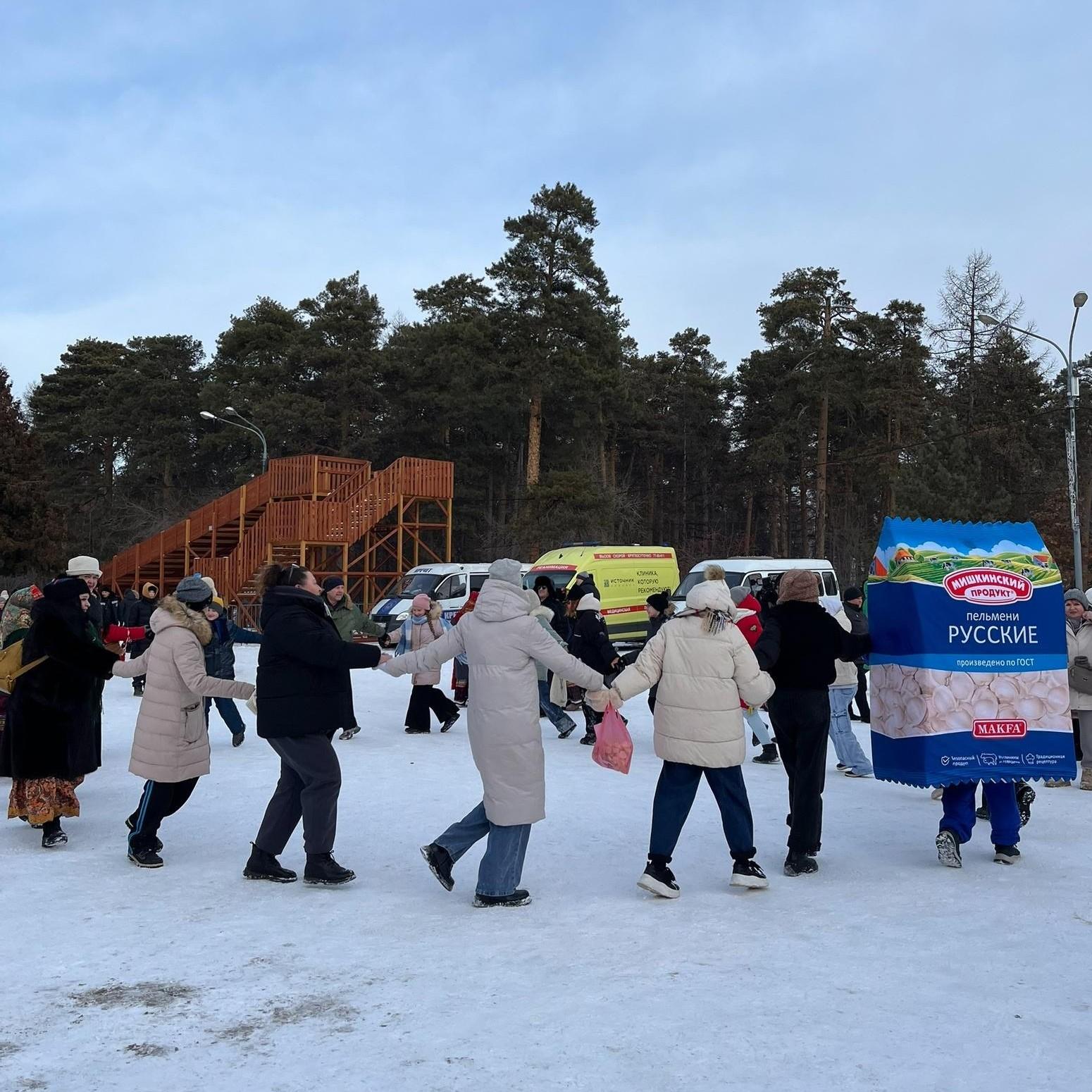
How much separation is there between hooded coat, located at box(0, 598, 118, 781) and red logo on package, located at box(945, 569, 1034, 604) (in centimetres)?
497

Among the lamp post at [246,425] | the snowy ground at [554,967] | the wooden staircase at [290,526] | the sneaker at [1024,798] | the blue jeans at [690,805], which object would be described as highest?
the lamp post at [246,425]

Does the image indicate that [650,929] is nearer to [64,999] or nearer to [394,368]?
[64,999]

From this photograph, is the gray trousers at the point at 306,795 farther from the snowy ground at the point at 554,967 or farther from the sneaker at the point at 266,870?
the snowy ground at the point at 554,967

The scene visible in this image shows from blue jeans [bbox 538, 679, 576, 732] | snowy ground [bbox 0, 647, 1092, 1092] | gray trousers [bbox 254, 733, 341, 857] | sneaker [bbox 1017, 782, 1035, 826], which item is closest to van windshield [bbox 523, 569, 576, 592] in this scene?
blue jeans [bbox 538, 679, 576, 732]

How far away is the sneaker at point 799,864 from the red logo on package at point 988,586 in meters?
1.66

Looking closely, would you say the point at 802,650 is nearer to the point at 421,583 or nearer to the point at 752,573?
the point at 752,573

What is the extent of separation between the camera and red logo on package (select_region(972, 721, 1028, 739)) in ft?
20.0

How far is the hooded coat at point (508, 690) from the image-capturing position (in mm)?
5465

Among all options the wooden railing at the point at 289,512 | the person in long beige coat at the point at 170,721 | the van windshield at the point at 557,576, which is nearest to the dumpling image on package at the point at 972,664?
the person in long beige coat at the point at 170,721

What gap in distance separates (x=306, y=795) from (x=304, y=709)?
1.59ft

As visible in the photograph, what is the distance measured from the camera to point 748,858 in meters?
5.80

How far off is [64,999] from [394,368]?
43.4 m

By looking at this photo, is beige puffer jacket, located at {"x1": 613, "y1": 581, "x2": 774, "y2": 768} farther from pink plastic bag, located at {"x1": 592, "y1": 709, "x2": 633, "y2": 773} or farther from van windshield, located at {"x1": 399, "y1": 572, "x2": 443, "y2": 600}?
van windshield, located at {"x1": 399, "y1": 572, "x2": 443, "y2": 600}

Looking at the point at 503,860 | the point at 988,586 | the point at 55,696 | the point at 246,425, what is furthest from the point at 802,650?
the point at 246,425
